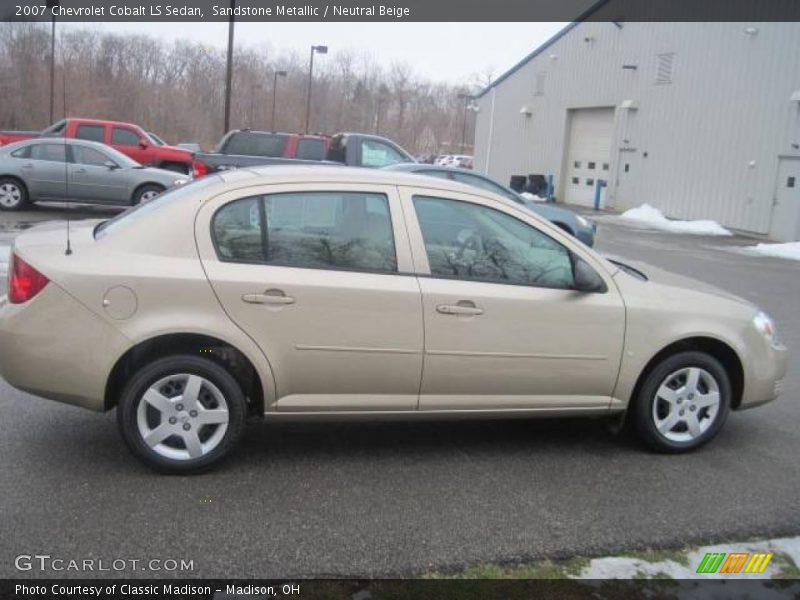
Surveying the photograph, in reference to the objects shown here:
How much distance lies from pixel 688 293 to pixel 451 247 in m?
1.53

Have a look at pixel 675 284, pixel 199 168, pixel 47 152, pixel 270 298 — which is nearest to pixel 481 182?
pixel 199 168

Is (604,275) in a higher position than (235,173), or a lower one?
lower

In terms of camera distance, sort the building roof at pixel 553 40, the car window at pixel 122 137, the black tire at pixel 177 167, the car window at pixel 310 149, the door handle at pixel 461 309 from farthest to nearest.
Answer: the building roof at pixel 553 40, the black tire at pixel 177 167, the car window at pixel 122 137, the car window at pixel 310 149, the door handle at pixel 461 309

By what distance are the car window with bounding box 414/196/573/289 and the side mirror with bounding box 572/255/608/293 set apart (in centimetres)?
4

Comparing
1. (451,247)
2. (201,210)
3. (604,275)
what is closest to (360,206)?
(451,247)

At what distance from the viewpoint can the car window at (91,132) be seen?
59.8ft

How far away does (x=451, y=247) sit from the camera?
14.0 feet

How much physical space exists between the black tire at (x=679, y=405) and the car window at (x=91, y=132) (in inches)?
669

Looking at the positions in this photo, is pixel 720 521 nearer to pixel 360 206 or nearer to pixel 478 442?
pixel 478 442

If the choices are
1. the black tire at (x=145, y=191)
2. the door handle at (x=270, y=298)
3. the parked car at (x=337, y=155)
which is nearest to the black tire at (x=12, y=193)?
the black tire at (x=145, y=191)

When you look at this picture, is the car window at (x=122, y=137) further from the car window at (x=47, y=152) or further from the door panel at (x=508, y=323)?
the door panel at (x=508, y=323)

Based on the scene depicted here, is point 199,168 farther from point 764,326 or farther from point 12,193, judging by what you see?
point 764,326

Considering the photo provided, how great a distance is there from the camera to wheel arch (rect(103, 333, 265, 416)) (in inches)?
153

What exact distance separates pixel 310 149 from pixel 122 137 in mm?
5570
